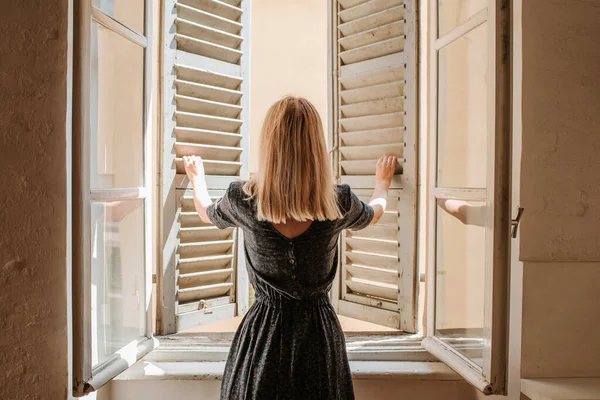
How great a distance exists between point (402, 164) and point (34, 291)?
132cm

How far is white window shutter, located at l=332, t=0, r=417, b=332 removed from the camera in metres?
1.91

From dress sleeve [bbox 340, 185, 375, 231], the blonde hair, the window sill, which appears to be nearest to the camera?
the blonde hair

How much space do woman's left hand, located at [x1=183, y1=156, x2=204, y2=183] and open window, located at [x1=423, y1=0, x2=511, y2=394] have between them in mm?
844

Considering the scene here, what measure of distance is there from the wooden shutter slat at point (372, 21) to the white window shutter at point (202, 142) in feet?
1.38

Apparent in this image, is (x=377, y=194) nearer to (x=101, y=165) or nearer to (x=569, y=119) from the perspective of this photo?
(x=569, y=119)

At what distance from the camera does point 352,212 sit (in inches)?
56.2

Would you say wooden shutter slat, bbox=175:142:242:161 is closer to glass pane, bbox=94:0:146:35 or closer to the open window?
glass pane, bbox=94:0:146:35

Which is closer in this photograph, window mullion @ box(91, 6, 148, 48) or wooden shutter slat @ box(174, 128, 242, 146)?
window mullion @ box(91, 6, 148, 48)

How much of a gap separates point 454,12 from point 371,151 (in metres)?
0.59

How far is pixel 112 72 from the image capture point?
5.15 feet

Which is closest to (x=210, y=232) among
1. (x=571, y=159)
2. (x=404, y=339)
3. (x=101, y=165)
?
(x=101, y=165)

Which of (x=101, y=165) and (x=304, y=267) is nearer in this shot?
(x=304, y=267)

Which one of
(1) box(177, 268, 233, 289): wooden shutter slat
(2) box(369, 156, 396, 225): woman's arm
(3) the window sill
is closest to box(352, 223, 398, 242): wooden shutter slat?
(2) box(369, 156, 396, 225): woman's arm

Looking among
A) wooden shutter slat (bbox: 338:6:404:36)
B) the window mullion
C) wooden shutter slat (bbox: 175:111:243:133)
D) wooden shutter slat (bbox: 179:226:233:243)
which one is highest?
wooden shutter slat (bbox: 338:6:404:36)
